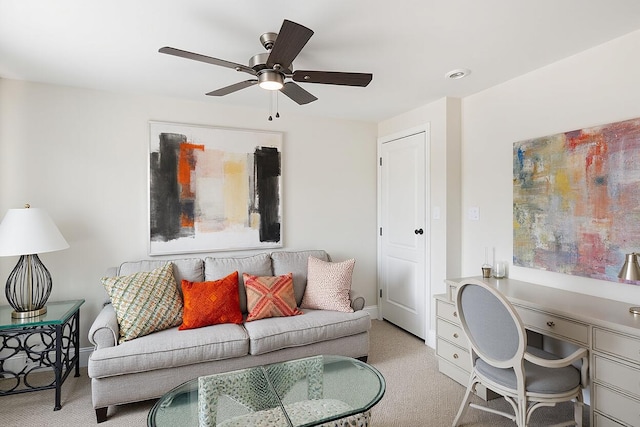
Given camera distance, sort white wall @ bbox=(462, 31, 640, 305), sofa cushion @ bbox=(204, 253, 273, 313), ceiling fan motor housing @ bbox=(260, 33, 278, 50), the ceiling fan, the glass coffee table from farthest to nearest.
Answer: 1. sofa cushion @ bbox=(204, 253, 273, 313)
2. white wall @ bbox=(462, 31, 640, 305)
3. ceiling fan motor housing @ bbox=(260, 33, 278, 50)
4. the ceiling fan
5. the glass coffee table

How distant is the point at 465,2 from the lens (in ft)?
5.80

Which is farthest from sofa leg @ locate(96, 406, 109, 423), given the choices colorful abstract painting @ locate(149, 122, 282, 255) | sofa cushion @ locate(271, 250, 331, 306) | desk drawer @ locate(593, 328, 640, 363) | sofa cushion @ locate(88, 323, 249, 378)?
desk drawer @ locate(593, 328, 640, 363)

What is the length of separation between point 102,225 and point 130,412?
5.06 ft

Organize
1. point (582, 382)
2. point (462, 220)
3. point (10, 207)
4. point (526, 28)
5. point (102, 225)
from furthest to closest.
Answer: point (462, 220) < point (102, 225) < point (10, 207) < point (526, 28) < point (582, 382)

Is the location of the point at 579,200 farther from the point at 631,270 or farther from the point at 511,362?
the point at 511,362

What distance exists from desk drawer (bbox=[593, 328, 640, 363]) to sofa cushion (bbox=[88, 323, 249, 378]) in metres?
2.10

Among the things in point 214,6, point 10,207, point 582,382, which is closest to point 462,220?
point 582,382

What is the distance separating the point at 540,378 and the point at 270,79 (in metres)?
2.17

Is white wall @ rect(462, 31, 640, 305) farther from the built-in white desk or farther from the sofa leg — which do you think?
the sofa leg

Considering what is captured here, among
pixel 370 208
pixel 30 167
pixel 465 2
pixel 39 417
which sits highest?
pixel 465 2

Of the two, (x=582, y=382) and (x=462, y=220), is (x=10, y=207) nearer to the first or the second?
(x=462, y=220)

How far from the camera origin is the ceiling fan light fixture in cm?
196

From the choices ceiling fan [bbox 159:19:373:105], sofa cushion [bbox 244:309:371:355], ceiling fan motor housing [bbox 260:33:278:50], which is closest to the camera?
ceiling fan [bbox 159:19:373:105]

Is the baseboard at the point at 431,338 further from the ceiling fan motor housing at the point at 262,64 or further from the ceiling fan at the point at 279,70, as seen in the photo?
the ceiling fan motor housing at the point at 262,64
